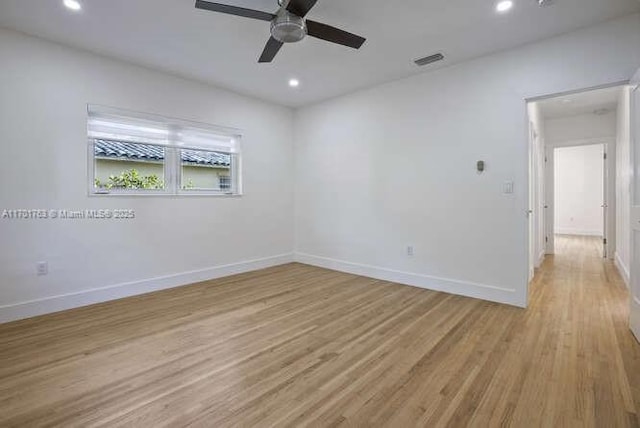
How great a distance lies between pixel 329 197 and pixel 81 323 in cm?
354

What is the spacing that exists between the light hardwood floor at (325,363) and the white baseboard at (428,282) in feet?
0.49

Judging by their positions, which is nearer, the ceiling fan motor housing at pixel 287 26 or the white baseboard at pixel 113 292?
the ceiling fan motor housing at pixel 287 26

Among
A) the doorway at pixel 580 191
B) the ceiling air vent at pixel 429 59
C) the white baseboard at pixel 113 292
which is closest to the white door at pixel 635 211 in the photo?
the ceiling air vent at pixel 429 59

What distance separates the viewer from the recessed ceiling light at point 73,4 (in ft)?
8.32

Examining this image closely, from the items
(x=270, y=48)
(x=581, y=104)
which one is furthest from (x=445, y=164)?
(x=581, y=104)

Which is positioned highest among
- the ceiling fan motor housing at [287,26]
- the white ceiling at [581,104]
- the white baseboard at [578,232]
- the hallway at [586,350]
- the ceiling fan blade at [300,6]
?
the white ceiling at [581,104]

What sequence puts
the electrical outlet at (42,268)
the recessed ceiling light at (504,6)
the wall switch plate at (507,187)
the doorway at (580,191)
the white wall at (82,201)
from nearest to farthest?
the recessed ceiling light at (504,6)
the white wall at (82,201)
the electrical outlet at (42,268)
the wall switch plate at (507,187)
the doorway at (580,191)

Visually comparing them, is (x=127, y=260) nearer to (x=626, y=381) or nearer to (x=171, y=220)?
(x=171, y=220)

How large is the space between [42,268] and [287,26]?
3355mm

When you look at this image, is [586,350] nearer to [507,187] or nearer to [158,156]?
[507,187]

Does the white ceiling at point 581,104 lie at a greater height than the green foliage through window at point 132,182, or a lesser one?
greater

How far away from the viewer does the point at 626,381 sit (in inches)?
78.1

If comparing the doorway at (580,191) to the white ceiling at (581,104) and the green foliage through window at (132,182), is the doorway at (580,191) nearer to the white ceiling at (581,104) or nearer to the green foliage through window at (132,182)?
the white ceiling at (581,104)

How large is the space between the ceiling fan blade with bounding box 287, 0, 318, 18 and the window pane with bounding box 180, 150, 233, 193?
2699mm
